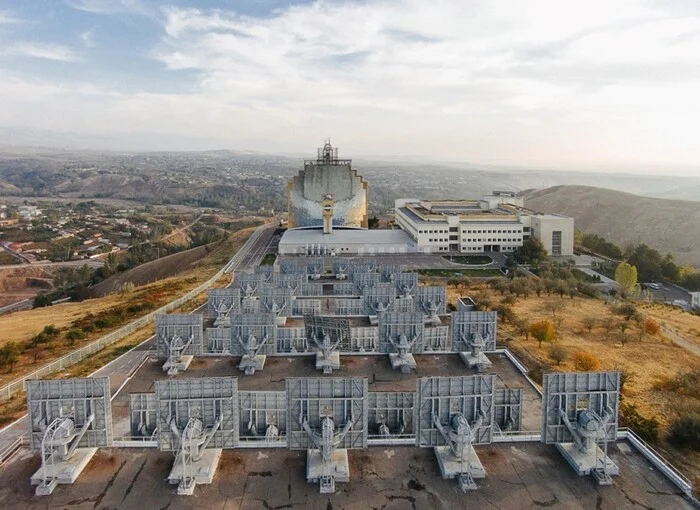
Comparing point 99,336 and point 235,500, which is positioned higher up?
point 235,500

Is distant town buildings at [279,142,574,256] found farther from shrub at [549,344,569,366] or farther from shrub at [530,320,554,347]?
shrub at [549,344,569,366]

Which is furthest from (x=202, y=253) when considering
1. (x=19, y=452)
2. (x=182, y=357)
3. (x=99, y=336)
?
(x=19, y=452)

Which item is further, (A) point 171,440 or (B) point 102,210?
(B) point 102,210

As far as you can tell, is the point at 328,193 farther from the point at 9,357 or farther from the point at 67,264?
the point at 9,357

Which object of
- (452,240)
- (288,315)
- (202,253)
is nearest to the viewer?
(288,315)

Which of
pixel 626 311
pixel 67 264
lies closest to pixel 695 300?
pixel 626 311

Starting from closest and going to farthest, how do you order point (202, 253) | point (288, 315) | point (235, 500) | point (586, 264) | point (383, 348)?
point (235, 500), point (383, 348), point (288, 315), point (586, 264), point (202, 253)

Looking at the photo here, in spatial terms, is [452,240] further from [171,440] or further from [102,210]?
[102,210]
